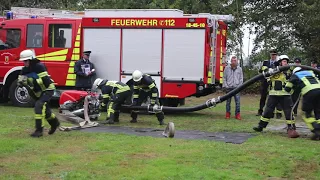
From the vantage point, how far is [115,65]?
1409cm

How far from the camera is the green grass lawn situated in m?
6.62

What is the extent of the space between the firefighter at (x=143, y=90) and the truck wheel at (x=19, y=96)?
428cm

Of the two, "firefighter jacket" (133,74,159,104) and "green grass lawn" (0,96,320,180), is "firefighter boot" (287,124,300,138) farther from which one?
"firefighter jacket" (133,74,159,104)

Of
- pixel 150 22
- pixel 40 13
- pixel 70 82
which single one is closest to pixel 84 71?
pixel 70 82

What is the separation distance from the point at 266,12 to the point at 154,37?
10.5 metres

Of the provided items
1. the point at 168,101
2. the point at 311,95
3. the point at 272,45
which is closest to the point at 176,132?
the point at 311,95

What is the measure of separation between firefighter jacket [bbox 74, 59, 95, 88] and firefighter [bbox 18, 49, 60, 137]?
427cm

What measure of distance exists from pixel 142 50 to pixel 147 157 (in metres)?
6.55

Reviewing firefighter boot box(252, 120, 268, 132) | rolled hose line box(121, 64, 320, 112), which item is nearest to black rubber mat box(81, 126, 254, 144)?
firefighter boot box(252, 120, 268, 132)

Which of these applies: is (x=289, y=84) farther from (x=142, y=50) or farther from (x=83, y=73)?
(x=83, y=73)

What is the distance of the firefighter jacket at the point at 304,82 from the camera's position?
978cm

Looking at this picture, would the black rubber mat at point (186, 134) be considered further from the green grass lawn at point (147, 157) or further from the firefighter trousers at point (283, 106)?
the firefighter trousers at point (283, 106)

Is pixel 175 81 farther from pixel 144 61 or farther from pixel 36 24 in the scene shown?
pixel 36 24

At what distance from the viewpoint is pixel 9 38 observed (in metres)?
14.9
